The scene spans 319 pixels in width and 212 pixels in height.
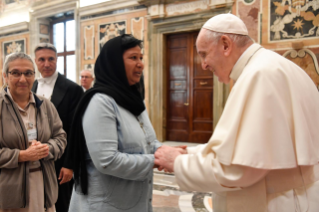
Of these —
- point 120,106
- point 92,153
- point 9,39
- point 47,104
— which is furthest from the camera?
point 9,39

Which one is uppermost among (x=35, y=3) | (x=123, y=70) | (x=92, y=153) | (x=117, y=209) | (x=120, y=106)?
(x=35, y=3)

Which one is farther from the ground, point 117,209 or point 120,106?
point 120,106

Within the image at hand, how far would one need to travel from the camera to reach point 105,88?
152cm

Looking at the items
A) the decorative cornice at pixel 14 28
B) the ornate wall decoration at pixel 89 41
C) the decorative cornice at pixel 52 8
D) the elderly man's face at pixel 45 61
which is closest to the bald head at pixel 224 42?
the elderly man's face at pixel 45 61

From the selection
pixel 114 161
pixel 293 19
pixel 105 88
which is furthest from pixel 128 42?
pixel 293 19

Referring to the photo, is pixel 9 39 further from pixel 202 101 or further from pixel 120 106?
pixel 120 106

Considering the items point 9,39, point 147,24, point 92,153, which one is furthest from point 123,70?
point 9,39

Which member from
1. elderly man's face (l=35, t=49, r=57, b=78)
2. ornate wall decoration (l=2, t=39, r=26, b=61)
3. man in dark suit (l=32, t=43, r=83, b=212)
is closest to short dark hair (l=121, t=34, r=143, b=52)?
man in dark suit (l=32, t=43, r=83, b=212)

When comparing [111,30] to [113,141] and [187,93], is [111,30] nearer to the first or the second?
[187,93]

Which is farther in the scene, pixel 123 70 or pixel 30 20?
pixel 30 20

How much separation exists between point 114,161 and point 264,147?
759 millimetres

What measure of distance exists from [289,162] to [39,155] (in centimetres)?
156

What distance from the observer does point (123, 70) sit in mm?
1596

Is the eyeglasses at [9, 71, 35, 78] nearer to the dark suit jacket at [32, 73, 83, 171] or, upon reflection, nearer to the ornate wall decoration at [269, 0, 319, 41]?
the dark suit jacket at [32, 73, 83, 171]
